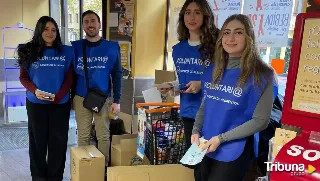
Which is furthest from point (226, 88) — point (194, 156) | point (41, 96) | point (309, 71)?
point (41, 96)

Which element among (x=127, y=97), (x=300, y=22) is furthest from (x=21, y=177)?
(x=300, y=22)

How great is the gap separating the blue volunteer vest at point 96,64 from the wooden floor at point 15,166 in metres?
1.06

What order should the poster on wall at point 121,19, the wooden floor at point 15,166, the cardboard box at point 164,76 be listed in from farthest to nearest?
the poster on wall at point 121,19
the cardboard box at point 164,76
the wooden floor at point 15,166

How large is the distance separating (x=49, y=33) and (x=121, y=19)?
1370mm

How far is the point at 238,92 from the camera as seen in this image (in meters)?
1.51

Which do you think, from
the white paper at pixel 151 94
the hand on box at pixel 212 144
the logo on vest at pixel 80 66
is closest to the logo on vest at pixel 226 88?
the hand on box at pixel 212 144

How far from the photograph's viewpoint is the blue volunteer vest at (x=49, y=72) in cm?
258

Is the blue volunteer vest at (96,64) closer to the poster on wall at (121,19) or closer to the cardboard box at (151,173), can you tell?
the cardboard box at (151,173)

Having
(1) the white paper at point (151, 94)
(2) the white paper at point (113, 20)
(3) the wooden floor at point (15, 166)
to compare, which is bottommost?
(3) the wooden floor at point (15, 166)

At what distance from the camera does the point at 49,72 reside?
8.48 ft

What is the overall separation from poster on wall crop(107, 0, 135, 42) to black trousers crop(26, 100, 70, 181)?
1.41 metres

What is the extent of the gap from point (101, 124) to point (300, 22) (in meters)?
1.99

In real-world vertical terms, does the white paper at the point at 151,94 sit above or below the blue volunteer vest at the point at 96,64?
below

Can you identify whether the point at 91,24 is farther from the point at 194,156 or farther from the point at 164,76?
the point at 194,156
